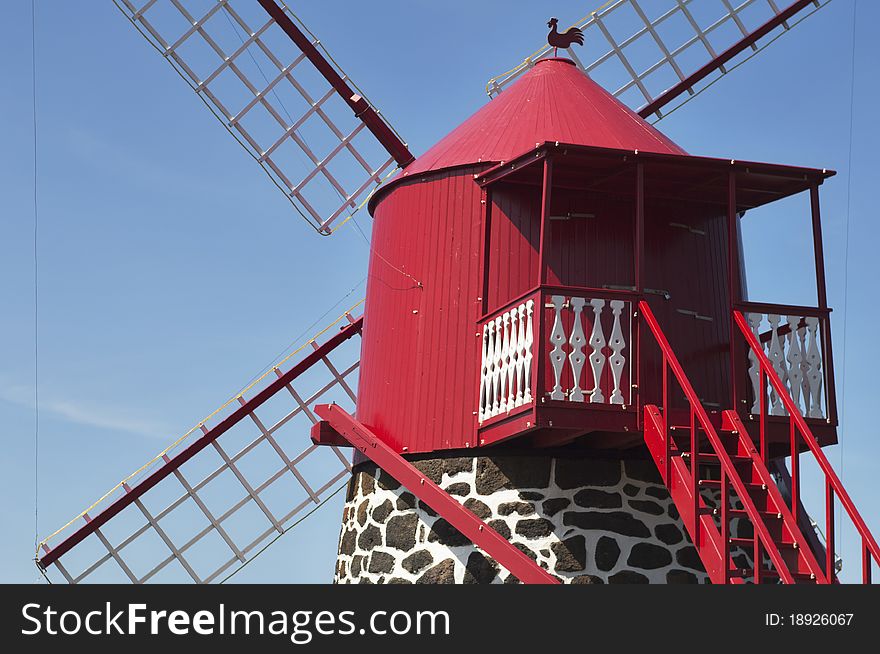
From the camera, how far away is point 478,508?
1241cm

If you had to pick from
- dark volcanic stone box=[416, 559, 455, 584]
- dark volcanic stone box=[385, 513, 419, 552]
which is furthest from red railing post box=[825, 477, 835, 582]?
dark volcanic stone box=[385, 513, 419, 552]

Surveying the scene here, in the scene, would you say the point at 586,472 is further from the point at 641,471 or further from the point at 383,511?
the point at 383,511

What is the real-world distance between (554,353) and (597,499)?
145 cm

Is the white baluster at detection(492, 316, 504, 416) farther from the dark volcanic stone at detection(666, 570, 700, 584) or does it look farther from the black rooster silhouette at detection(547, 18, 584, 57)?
the black rooster silhouette at detection(547, 18, 584, 57)

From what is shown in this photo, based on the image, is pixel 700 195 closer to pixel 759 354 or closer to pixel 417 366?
pixel 759 354

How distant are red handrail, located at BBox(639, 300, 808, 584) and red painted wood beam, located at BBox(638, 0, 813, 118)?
4698 mm

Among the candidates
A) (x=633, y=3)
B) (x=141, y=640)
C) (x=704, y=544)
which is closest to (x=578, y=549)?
(x=704, y=544)

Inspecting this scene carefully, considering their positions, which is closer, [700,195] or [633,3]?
[700,195]

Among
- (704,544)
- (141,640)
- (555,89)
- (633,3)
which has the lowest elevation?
(141,640)

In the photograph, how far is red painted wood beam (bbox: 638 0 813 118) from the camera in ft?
54.3

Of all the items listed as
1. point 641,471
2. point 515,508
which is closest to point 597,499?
point 641,471

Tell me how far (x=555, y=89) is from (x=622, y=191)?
65.9 inches

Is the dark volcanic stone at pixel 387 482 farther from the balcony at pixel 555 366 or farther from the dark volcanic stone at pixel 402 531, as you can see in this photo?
the balcony at pixel 555 366

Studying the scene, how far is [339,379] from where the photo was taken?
16.3m
